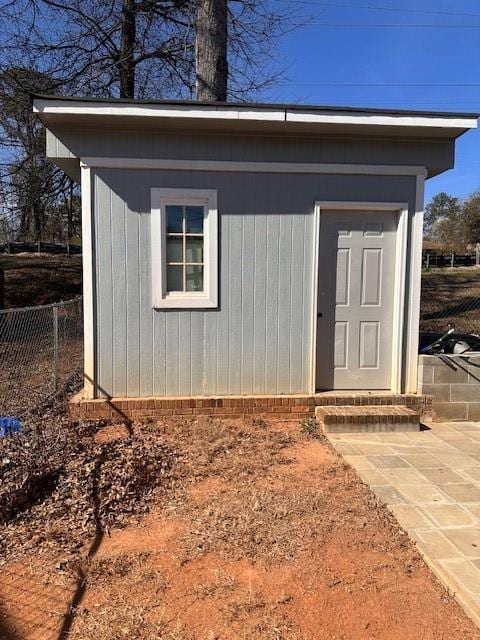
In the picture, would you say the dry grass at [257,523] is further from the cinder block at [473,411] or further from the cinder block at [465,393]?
the cinder block at [473,411]

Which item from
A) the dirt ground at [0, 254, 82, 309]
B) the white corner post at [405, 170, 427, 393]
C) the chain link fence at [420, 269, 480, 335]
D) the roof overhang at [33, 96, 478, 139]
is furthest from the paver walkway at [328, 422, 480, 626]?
the dirt ground at [0, 254, 82, 309]

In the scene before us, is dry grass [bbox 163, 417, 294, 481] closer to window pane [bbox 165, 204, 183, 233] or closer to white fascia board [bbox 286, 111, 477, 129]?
window pane [bbox 165, 204, 183, 233]

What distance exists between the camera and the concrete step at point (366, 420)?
4.98 m

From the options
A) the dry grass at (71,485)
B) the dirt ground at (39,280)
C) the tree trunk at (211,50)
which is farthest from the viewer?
the dirt ground at (39,280)

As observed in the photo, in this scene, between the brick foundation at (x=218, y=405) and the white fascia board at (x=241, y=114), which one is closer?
the white fascia board at (x=241, y=114)

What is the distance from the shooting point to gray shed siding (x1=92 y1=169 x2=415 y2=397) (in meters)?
5.12

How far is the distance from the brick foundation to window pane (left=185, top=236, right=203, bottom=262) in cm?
150

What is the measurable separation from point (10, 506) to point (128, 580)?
3.56 feet

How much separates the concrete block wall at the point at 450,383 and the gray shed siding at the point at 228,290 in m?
1.35

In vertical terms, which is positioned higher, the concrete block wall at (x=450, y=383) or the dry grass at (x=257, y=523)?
the concrete block wall at (x=450, y=383)

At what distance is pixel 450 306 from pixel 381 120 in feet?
33.9

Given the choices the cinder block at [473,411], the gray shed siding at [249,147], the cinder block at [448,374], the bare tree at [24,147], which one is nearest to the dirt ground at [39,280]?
the bare tree at [24,147]

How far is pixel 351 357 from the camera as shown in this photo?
559 cm

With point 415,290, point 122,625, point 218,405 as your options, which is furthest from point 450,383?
point 122,625
